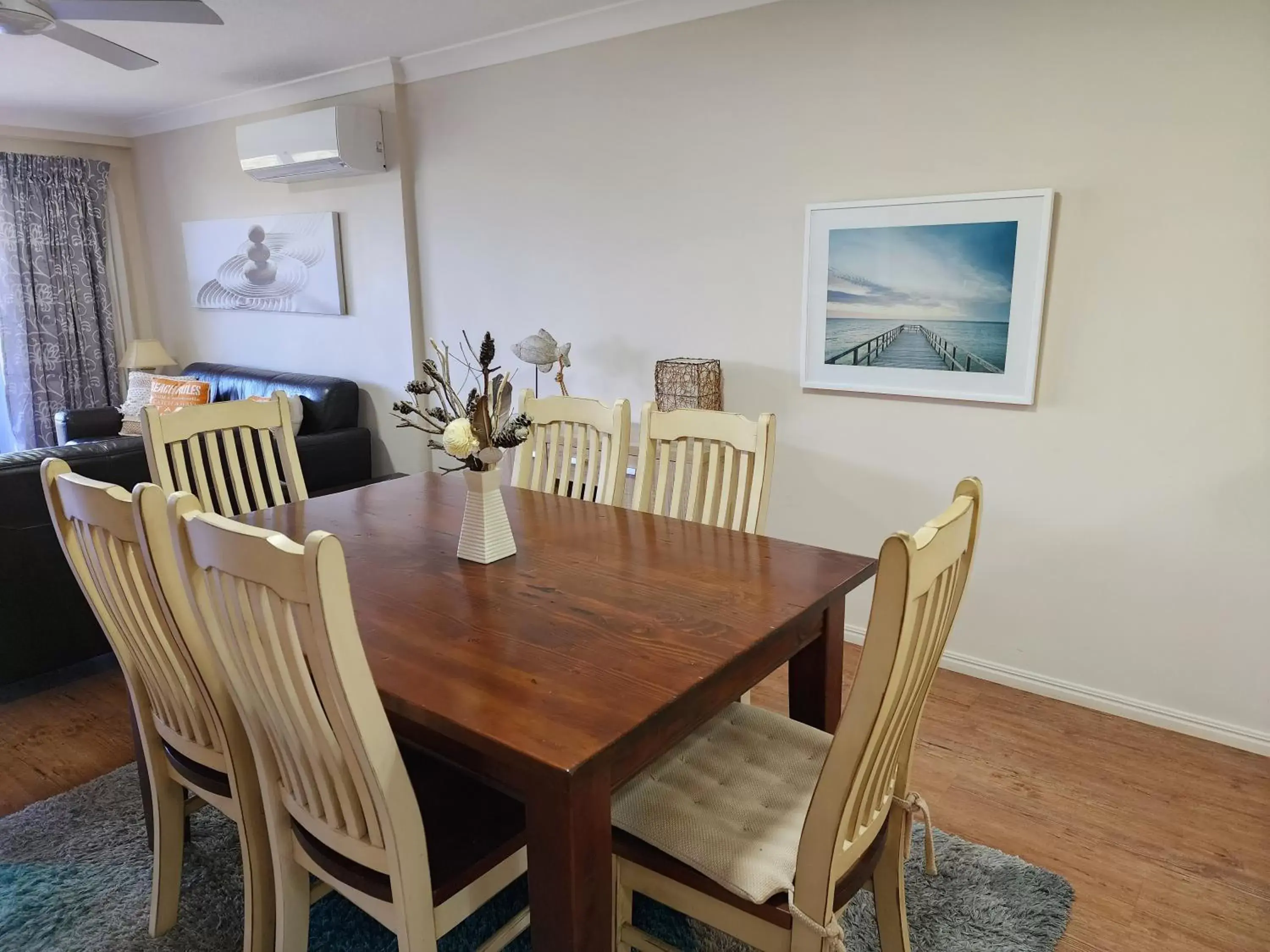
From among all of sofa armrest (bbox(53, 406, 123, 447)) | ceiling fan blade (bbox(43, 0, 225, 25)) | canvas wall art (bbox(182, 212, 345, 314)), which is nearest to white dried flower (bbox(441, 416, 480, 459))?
ceiling fan blade (bbox(43, 0, 225, 25))

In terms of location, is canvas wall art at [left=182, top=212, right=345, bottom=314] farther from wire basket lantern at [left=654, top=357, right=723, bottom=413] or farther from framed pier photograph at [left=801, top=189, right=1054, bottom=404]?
framed pier photograph at [left=801, top=189, right=1054, bottom=404]

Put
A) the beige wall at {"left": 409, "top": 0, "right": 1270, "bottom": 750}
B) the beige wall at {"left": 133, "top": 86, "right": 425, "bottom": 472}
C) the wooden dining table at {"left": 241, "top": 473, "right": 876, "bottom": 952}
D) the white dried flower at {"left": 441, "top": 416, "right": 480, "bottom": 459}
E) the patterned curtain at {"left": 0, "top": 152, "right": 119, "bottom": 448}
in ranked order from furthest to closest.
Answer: the patterned curtain at {"left": 0, "top": 152, "right": 119, "bottom": 448} < the beige wall at {"left": 133, "top": 86, "right": 425, "bottom": 472} < the beige wall at {"left": 409, "top": 0, "right": 1270, "bottom": 750} < the white dried flower at {"left": 441, "top": 416, "right": 480, "bottom": 459} < the wooden dining table at {"left": 241, "top": 473, "right": 876, "bottom": 952}

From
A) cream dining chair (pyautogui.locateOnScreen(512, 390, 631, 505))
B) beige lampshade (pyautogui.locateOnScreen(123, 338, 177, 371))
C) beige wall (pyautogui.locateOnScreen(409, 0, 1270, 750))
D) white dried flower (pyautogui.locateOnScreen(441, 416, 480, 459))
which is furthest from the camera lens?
beige lampshade (pyautogui.locateOnScreen(123, 338, 177, 371))

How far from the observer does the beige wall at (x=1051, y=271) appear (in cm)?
233

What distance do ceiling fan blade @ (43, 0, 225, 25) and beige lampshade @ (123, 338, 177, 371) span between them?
3368mm

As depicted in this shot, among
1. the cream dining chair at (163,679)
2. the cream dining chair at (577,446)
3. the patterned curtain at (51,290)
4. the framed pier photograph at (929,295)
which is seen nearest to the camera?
the cream dining chair at (163,679)

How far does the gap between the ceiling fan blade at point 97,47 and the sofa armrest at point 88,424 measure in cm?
250

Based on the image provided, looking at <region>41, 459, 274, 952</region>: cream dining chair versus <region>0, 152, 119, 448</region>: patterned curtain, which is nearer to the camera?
<region>41, 459, 274, 952</region>: cream dining chair

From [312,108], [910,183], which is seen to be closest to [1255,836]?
[910,183]

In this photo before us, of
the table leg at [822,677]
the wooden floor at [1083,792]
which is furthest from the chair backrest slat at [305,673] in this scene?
the wooden floor at [1083,792]

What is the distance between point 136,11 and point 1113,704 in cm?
366

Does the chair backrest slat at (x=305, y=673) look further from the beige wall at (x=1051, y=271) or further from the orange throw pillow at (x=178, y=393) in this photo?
the orange throw pillow at (x=178, y=393)

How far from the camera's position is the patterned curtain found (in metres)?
5.30

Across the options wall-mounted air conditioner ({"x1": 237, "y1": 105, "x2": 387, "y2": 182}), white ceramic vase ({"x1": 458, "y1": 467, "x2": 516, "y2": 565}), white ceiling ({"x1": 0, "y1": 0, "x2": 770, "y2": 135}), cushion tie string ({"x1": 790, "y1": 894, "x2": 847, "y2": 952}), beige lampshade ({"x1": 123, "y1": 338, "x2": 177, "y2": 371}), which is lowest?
cushion tie string ({"x1": 790, "y1": 894, "x2": 847, "y2": 952})
